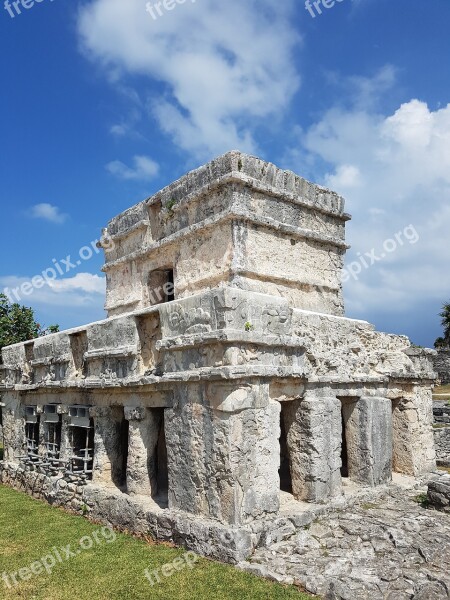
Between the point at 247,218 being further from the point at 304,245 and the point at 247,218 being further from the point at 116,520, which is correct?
the point at 116,520

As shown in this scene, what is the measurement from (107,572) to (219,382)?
2.80 metres

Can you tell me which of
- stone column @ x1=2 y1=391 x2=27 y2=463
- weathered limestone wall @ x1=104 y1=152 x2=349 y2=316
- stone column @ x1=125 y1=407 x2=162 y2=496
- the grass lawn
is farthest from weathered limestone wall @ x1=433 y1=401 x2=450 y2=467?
stone column @ x1=2 y1=391 x2=27 y2=463

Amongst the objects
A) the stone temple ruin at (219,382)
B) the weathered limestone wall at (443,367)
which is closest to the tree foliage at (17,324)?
the stone temple ruin at (219,382)

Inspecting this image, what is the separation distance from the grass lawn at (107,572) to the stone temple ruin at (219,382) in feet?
1.21

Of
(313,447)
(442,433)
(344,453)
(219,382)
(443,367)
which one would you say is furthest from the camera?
(443,367)

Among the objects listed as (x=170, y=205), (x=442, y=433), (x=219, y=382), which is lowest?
(x=442, y=433)

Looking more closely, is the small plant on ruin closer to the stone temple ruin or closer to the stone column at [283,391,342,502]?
the stone temple ruin

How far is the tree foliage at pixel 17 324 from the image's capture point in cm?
1969

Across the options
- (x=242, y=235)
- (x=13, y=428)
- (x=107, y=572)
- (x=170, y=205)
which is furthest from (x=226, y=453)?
(x=13, y=428)

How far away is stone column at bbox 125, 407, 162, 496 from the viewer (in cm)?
851

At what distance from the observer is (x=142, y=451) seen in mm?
8586

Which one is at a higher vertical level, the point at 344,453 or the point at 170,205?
the point at 170,205

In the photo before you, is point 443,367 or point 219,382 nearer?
point 219,382

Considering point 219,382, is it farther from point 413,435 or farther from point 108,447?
point 413,435
